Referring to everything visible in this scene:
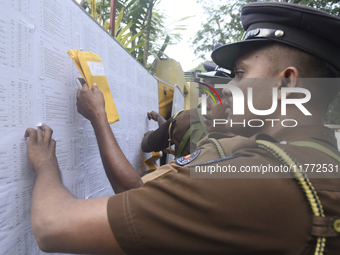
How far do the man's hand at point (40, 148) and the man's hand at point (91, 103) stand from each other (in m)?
0.25

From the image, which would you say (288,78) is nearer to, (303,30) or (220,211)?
(303,30)

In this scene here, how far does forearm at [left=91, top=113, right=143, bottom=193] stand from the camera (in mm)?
1289

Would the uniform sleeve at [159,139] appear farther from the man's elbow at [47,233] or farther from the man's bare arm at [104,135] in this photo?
the man's elbow at [47,233]

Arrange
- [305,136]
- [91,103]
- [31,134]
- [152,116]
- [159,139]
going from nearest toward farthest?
[305,136], [31,134], [91,103], [159,139], [152,116]

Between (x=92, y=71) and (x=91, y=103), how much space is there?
0.63ft

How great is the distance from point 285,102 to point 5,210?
46.6 inches

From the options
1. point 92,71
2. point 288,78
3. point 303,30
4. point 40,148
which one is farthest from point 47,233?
point 303,30

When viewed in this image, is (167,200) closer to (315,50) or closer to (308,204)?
(308,204)

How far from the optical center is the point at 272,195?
0.66 meters

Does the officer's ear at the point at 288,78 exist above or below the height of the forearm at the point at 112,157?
above

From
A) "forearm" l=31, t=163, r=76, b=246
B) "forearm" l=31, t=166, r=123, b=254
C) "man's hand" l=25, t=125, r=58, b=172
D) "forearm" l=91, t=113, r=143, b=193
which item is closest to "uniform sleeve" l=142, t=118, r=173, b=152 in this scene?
"forearm" l=91, t=113, r=143, b=193

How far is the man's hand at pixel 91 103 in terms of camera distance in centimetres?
128

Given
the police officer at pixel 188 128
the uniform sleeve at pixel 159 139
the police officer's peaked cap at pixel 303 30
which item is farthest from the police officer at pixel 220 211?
the uniform sleeve at pixel 159 139

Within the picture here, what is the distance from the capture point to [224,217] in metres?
0.66
